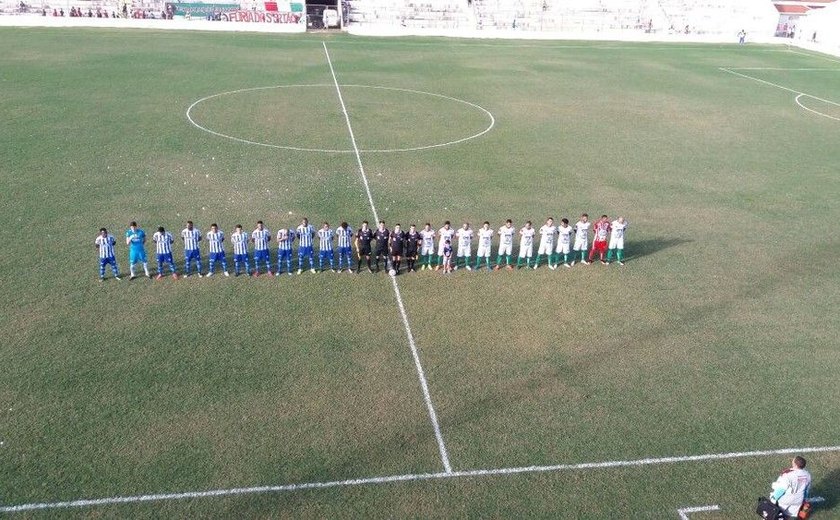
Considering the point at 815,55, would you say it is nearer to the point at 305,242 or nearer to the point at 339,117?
the point at 339,117

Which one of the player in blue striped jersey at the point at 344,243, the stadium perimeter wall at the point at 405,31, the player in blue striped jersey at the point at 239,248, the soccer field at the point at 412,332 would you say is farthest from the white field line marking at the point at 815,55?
the player in blue striped jersey at the point at 239,248

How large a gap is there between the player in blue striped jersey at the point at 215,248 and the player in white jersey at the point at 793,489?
37.6 ft

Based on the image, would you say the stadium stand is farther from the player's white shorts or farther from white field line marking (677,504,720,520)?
white field line marking (677,504,720,520)

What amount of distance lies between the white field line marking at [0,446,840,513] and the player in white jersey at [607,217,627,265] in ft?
23.3

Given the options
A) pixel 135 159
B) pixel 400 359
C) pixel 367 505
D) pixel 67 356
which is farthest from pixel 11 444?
pixel 135 159

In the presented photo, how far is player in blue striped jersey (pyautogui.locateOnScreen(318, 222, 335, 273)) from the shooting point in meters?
15.5

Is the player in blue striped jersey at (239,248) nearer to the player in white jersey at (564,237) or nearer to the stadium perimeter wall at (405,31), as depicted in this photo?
the player in white jersey at (564,237)

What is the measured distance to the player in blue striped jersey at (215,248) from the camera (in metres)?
15.0

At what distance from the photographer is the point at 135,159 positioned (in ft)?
73.9

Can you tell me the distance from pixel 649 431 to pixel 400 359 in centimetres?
456

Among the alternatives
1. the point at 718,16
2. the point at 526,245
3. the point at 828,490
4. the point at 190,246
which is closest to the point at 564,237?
the point at 526,245

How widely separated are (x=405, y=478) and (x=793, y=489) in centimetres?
533

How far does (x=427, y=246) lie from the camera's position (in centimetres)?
1600

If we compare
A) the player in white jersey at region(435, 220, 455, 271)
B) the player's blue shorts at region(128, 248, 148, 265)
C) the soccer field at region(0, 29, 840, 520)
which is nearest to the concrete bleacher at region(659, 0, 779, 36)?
the soccer field at region(0, 29, 840, 520)
